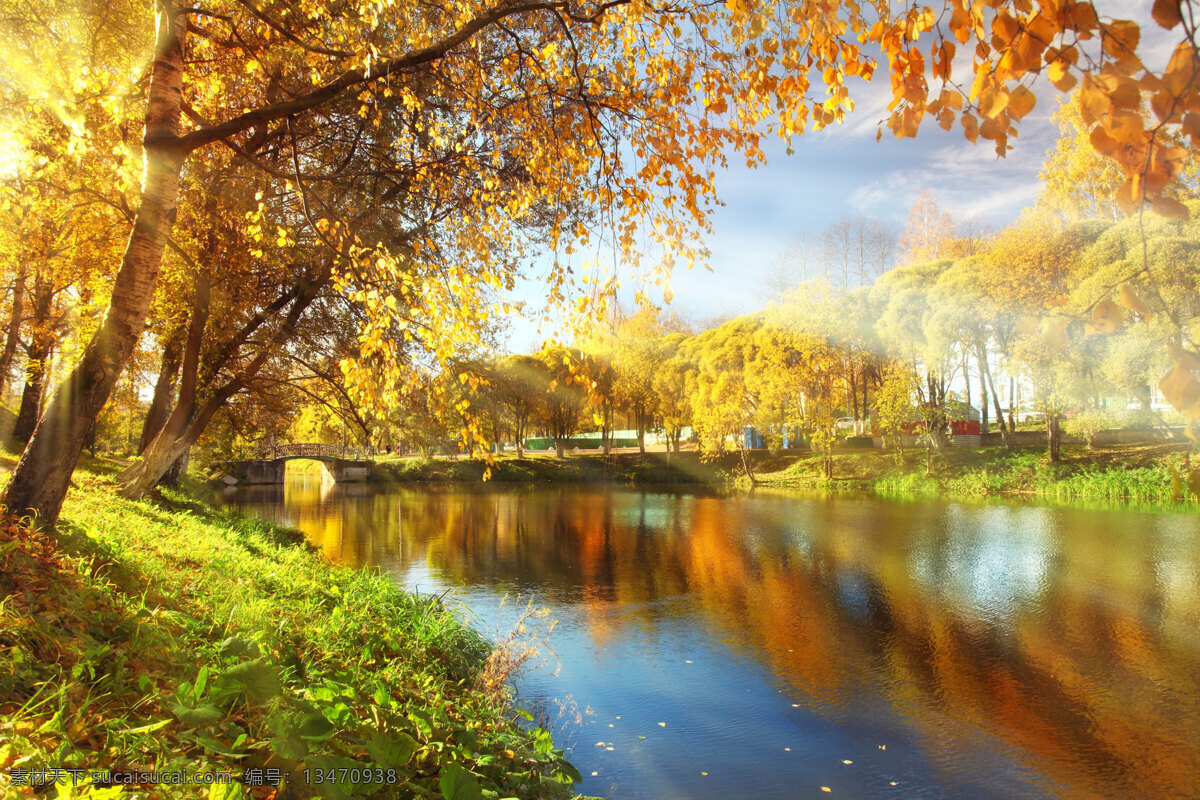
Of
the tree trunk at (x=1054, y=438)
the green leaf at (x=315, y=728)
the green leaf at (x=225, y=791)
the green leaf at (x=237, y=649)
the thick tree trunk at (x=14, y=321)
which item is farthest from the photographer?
the tree trunk at (x=1054, y=438)

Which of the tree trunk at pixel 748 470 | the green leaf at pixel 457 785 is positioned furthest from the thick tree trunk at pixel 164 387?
the tree trunk at pixel 748 470

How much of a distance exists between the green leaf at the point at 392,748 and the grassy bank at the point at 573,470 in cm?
3549

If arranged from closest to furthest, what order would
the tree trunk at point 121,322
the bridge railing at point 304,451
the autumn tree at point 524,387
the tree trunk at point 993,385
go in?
1. the tree trunk at point 121,322
2. the tree trunk at point 993,385
3. the autumn tree at point 524,387
4. the bridge railing at point 304,451

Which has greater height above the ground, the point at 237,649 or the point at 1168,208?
the point at 1168,208

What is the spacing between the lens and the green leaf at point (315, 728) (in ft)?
9.48

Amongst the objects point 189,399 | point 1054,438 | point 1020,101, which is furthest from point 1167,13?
point 1054,438

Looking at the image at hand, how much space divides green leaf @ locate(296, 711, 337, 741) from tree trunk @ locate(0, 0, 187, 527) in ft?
11.4

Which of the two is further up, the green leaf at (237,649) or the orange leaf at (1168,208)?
the orange leaf at (1168,208)

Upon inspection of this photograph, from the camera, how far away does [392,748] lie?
126 inches

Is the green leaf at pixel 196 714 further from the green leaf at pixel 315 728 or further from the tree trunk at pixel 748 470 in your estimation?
the tree trunk at pixel 748 470

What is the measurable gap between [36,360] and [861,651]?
22.4 m

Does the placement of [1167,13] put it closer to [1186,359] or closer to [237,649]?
[1186,359]

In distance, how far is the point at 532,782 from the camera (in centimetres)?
444

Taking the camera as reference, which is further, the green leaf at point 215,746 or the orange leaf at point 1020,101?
the green leaf at point 215,746
